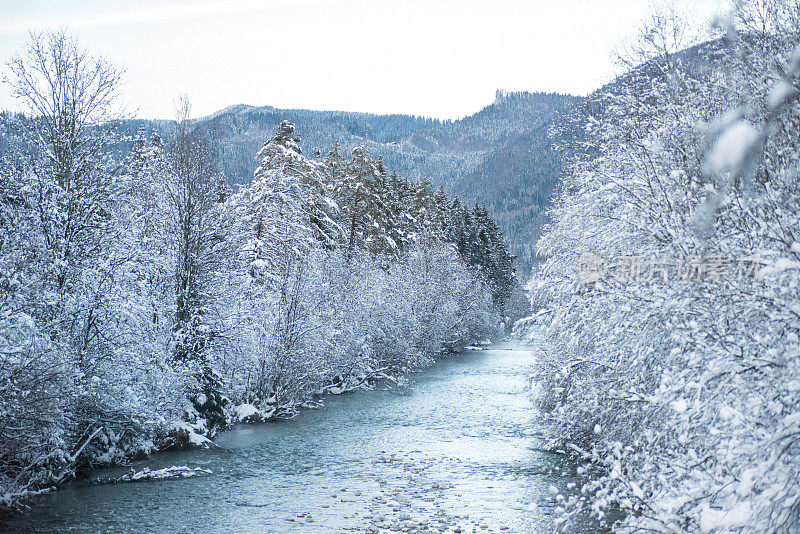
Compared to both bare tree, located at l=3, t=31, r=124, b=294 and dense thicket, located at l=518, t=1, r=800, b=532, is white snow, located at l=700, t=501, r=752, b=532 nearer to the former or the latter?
dense thicket, located at l=518, t=1, r=800, b=532

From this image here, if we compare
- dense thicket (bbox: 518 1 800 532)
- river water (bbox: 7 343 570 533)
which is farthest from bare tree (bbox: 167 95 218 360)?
dense thicket (bbox: 518 1 800 532)

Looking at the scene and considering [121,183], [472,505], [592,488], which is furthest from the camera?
[121,183]

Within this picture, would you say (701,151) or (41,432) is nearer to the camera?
(701,151)

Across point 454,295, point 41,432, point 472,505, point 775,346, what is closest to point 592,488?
point 775,346

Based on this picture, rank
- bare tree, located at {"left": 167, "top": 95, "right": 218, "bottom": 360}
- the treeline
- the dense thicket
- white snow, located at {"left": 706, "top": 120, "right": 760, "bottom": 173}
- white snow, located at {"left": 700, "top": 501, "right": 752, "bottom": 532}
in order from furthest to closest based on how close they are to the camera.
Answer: bare tree, located at {"left": 167, "top": 95, "right": 218, "bottom": 360}, the treeline, white snow, located at {"left": 706, "top": 120, "right": 760, "bottom": 173}, the dense thicket, white snow, located at {"left": 700, "top": 501, "right": 752, "bottom": 532}

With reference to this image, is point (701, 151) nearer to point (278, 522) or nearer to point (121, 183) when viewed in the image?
point (278, 522)

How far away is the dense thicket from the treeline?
10865 mm

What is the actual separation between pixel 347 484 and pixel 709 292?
10036mm

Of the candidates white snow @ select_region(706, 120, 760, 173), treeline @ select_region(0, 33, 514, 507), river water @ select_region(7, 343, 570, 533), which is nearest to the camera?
white snow @ select_region(706, 120, 760, 173)

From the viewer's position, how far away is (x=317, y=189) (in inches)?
1473

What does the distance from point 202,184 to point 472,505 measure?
591 inches

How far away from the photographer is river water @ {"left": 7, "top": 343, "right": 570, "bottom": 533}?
11828 mm

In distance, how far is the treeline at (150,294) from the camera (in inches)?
526

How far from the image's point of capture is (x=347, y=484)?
14.7 m
